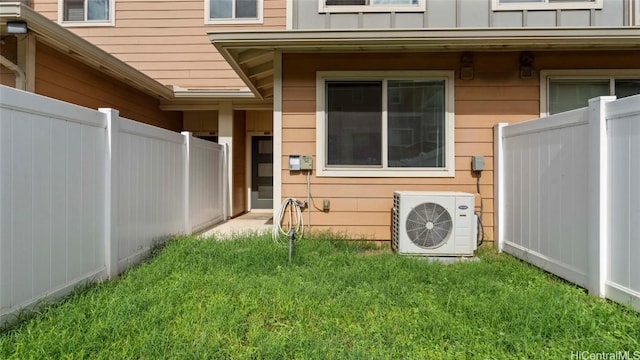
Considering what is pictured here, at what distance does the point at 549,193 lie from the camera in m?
3.62

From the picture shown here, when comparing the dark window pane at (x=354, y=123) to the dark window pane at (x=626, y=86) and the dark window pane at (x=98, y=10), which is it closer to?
the dark window pane at (x=626, y=86)

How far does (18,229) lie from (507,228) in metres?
4.71

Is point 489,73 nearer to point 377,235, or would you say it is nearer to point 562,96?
point 562,96

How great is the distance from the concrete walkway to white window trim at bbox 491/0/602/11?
14.2 feet

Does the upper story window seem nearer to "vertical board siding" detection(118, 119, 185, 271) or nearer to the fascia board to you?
the fascia board

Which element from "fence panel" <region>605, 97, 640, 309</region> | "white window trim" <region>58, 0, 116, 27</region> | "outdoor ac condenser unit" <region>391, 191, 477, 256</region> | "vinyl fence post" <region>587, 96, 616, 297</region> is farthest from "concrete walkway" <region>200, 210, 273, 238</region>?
"white window trim" <region>58, 0, 116, 27</region>

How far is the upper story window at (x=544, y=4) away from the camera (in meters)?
4.72

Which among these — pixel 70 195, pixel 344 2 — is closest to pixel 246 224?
pixel 70 195

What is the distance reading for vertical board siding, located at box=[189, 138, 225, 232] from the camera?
5.71 meters

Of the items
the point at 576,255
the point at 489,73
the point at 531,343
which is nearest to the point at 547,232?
the point at 576,255

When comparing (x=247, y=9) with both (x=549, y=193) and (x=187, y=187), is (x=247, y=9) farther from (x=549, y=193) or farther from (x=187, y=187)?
(x=549, y=193)

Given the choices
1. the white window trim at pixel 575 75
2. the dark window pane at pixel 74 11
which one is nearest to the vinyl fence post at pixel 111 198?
the white window trim at pixel 575 75

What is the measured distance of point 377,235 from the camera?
15.7 feet

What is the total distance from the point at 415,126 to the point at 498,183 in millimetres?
1246
